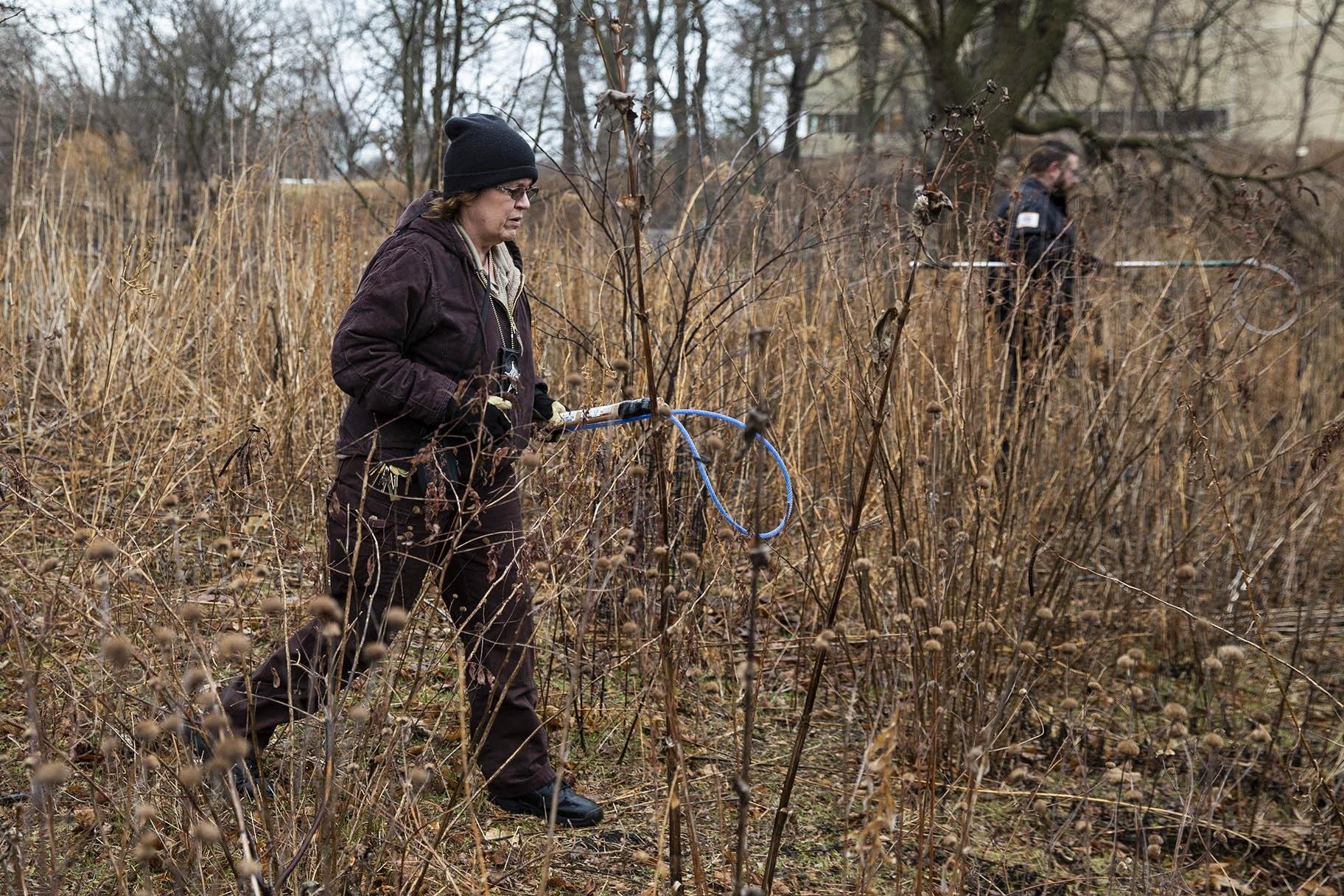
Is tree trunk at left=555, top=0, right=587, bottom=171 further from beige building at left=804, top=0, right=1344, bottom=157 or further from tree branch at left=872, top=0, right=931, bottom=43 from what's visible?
tree branch at left=872, top=0, right=931, bottom=43

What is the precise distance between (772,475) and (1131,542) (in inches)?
54.9

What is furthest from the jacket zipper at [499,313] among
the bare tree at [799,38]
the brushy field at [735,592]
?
the bare tree at [799,38]

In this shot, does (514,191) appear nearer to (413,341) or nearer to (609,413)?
(413,341)

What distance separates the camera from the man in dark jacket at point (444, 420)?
2545 millimetres

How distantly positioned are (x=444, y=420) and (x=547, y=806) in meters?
0.93

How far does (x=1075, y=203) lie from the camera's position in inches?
287

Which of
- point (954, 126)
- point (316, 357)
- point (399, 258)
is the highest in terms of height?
point (954, 126)

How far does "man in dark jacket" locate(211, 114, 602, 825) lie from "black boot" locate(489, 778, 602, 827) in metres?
0.04

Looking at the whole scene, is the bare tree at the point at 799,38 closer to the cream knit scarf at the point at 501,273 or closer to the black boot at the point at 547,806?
the cream knit scarf at the point at 501,273

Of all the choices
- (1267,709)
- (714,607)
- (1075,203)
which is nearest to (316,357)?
(714,607)

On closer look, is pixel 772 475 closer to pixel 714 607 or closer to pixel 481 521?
pixel 714 607

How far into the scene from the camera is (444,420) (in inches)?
101

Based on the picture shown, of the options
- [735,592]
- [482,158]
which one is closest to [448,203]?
[482,158]

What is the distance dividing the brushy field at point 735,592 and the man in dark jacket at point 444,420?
4.5 inches
